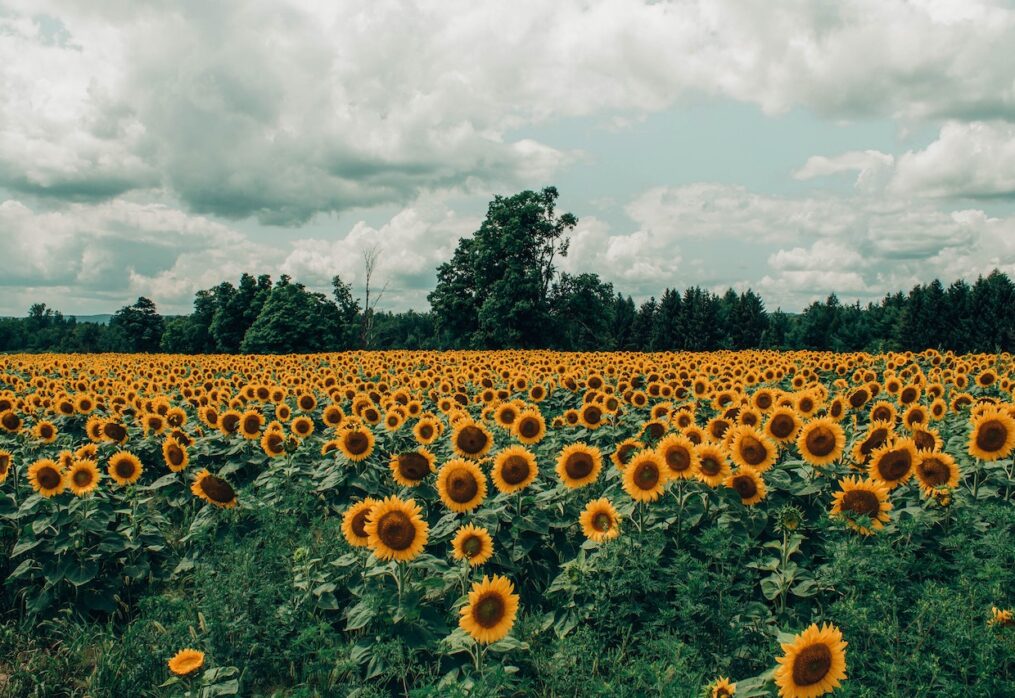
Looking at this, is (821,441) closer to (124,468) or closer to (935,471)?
(935,471)

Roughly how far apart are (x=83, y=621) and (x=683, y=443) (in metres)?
5.42

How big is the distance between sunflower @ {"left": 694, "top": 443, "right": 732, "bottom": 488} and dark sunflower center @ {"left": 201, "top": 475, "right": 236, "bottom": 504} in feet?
14.1

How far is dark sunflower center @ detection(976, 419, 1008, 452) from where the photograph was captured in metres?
6.09

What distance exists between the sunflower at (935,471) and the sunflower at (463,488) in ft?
11.8

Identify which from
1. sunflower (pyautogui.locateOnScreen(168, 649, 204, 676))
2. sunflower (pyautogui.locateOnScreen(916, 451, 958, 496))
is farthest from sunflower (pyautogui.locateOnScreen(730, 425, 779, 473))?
sunflower (pyautogui.locateOnScreen(168, 649, 204, 676))

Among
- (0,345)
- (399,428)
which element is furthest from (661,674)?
(0,345)

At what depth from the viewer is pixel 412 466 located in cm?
638

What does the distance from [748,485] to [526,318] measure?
1994 inches

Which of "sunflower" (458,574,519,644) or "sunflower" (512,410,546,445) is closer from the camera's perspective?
"sunflower" (458,574,519,644)

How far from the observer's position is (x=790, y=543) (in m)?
5.02

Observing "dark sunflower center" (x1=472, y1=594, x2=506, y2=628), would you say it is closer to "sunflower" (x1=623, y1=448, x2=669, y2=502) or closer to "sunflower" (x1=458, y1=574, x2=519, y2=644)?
"sunflower" (x1=458, y1=574, x2=519, y2=644)

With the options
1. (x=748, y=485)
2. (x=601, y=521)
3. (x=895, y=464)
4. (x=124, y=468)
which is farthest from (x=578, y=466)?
(x=124, y=468)

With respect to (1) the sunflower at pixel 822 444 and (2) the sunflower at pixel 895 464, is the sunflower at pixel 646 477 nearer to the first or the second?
(1) the sunflower at pixel 822 444

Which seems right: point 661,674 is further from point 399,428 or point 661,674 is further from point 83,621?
point 399,428
